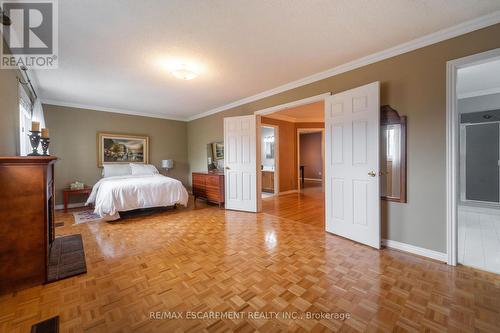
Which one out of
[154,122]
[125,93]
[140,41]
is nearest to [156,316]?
[140,41]

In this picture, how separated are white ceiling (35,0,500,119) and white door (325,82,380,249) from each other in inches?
25.0

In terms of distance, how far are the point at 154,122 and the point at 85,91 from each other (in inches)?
84.3

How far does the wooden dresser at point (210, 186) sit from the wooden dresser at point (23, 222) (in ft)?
10.5

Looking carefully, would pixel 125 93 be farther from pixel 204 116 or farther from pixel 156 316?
pixel 156 316

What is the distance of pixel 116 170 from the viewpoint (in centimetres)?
522

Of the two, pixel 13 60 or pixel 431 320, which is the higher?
pixel 13 60

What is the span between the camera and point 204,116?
242 inches

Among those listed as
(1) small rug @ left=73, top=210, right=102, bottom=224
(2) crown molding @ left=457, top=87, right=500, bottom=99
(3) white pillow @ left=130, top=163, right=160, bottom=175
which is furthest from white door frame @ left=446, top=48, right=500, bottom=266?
(3) white pillow @ left=130, top=163, right=160, bottom=175

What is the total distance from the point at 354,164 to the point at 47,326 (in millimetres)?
3289

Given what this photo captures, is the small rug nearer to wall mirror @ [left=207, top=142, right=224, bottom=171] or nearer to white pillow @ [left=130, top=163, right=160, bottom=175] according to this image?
white pillow @ [left=130, top=163, right=160, bottom=175]

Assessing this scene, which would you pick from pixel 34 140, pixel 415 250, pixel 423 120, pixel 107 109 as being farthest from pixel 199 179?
pixel 423 120

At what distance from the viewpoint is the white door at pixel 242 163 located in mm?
4363

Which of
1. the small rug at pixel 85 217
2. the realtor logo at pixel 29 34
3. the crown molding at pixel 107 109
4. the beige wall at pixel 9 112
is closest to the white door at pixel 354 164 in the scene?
the realtor logo at pixel 29 34

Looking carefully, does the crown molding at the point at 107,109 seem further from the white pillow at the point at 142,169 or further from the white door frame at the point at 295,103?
the white door frame at the point at 295,103
